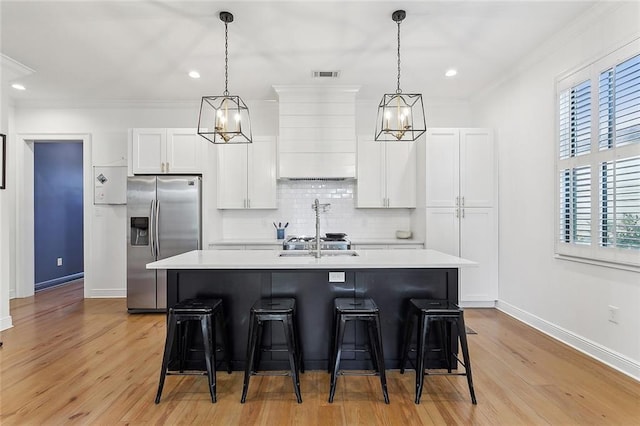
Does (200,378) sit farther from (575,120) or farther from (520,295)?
(575,120)

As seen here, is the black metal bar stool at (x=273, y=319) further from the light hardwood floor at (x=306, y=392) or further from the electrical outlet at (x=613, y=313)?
the electrical outlet at (x=613, y=313)

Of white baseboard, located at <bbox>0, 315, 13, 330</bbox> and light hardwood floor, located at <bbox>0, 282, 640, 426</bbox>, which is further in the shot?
white baseboard, located at <bbox>0, 315, 13, 330</bbox>

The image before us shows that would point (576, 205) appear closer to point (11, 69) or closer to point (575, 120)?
point (575, 120)

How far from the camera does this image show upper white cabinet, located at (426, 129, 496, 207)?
4.26m

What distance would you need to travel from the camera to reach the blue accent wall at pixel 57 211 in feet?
18.2

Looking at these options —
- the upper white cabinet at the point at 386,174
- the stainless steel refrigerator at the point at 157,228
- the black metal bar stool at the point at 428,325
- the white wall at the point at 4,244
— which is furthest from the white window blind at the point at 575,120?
the white wall at the point at 4,244

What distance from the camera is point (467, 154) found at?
427 cm

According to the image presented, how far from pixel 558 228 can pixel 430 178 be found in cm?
153

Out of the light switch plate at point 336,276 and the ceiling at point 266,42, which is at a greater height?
the ceiling at point 266,42

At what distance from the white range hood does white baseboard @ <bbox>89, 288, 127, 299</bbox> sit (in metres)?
2.98

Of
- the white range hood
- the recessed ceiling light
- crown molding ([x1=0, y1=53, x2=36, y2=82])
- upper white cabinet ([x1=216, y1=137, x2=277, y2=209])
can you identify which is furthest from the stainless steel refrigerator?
the recessed ceiling light

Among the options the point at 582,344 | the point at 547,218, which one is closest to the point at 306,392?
the point at 582,344

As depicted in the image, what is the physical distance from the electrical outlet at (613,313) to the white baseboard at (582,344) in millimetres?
253

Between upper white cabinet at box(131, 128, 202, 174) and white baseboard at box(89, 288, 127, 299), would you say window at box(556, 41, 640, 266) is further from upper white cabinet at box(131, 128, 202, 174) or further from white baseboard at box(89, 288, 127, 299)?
white baseboard at box(89, 288, 127, 299)
